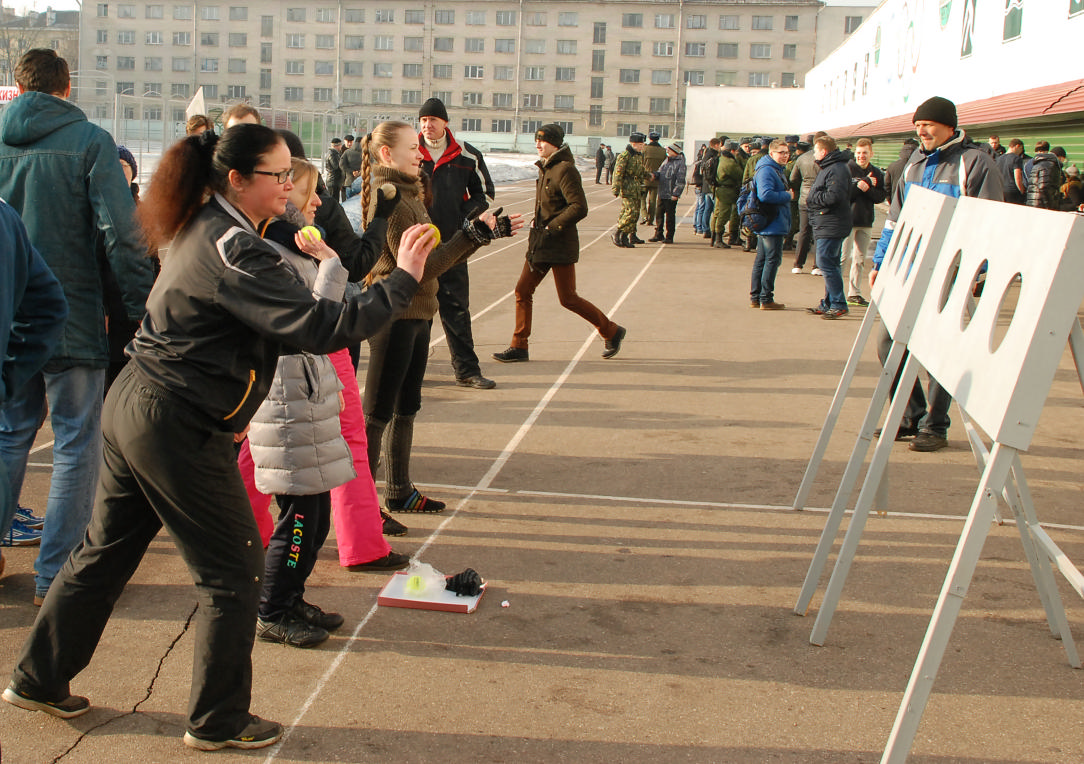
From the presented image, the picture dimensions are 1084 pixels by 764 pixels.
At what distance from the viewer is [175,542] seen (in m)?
3.05

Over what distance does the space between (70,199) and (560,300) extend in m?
5.58

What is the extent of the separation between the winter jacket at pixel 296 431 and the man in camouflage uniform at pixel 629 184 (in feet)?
50.2

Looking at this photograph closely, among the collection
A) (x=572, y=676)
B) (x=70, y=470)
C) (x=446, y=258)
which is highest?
(x=446, y=258)

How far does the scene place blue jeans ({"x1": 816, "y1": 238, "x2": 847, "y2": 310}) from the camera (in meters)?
12.2

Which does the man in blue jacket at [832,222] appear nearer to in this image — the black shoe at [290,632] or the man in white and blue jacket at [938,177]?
the man in white and blue jacket at [938,177]

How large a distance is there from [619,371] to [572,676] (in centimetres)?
553

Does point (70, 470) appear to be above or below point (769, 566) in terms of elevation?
above

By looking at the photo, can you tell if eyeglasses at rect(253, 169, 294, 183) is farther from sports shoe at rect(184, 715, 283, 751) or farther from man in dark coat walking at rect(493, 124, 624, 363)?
man in dark coat walking at rect(493, 124, 624, 363)

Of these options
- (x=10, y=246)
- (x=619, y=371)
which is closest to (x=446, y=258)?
(x=10, y=246)

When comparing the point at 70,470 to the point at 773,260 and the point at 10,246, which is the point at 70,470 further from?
the point at 773,260

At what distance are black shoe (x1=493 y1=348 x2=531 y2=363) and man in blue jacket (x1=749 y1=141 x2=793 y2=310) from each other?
4.20 meters

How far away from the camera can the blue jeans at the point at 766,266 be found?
12508mm

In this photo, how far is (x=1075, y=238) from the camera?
2.55 meters

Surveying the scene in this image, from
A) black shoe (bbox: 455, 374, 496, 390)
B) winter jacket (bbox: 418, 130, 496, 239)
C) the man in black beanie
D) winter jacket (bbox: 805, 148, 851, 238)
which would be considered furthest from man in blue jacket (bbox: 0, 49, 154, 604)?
winter jacket (bbox: 805, 148, 851, 238)
